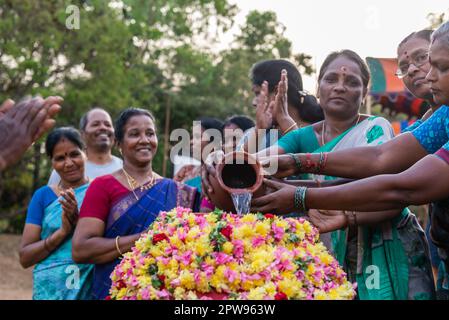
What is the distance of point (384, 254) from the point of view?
3.53 meters

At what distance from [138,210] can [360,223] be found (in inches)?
61.8

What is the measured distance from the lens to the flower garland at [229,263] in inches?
96.3

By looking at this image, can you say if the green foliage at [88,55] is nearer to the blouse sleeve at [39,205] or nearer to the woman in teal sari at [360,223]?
the blouse sleeve at [39,205]

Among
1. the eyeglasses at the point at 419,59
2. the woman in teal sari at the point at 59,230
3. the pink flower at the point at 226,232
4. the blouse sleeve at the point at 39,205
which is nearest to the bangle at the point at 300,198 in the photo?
the pink flower at the point at 226,232

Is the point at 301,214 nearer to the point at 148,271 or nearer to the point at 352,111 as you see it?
the point at 352,111

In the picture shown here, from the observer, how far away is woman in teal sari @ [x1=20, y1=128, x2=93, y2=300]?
4805 millimetres

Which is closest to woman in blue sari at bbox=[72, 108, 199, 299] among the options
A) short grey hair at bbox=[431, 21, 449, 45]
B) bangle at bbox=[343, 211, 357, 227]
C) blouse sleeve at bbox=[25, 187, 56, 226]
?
blouse sleeve at bbox=[25, 187, 56, 226]

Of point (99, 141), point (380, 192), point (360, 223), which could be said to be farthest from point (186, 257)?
point (99, 141)

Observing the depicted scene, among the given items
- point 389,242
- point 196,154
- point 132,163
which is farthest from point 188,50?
point 389,242

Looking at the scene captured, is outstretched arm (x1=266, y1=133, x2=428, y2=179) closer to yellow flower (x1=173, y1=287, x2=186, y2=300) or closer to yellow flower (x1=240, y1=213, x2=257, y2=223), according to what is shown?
yellow flower (x1=240, y1=213, x2=257, y2=223)

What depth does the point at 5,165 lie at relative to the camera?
2.93m

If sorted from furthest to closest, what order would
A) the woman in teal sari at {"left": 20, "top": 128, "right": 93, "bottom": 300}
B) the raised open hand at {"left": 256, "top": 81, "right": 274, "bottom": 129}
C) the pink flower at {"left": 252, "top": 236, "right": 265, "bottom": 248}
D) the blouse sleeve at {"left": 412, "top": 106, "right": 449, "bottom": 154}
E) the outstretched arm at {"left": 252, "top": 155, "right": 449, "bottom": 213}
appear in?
the woman in teal sari at {"left": 20, "top": 128, "right": 93, "bottom": 300} < the raised open hand at {"left": 256, "top": 81, "right": 274, "bottom": 129} < the blouse sleeve at {"left": 412, "top": 106, "right": 449, "bottom": 154} < the outstretched arm at {"left": 252, "top": 155, "right": 449, "bottom": 213} < the pink flower at {"left": 252, "top": 236, "right": 265, "bottom": 248}

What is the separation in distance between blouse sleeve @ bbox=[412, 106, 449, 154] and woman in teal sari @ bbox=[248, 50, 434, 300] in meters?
0.32

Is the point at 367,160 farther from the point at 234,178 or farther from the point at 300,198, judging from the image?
the point at 234,178
